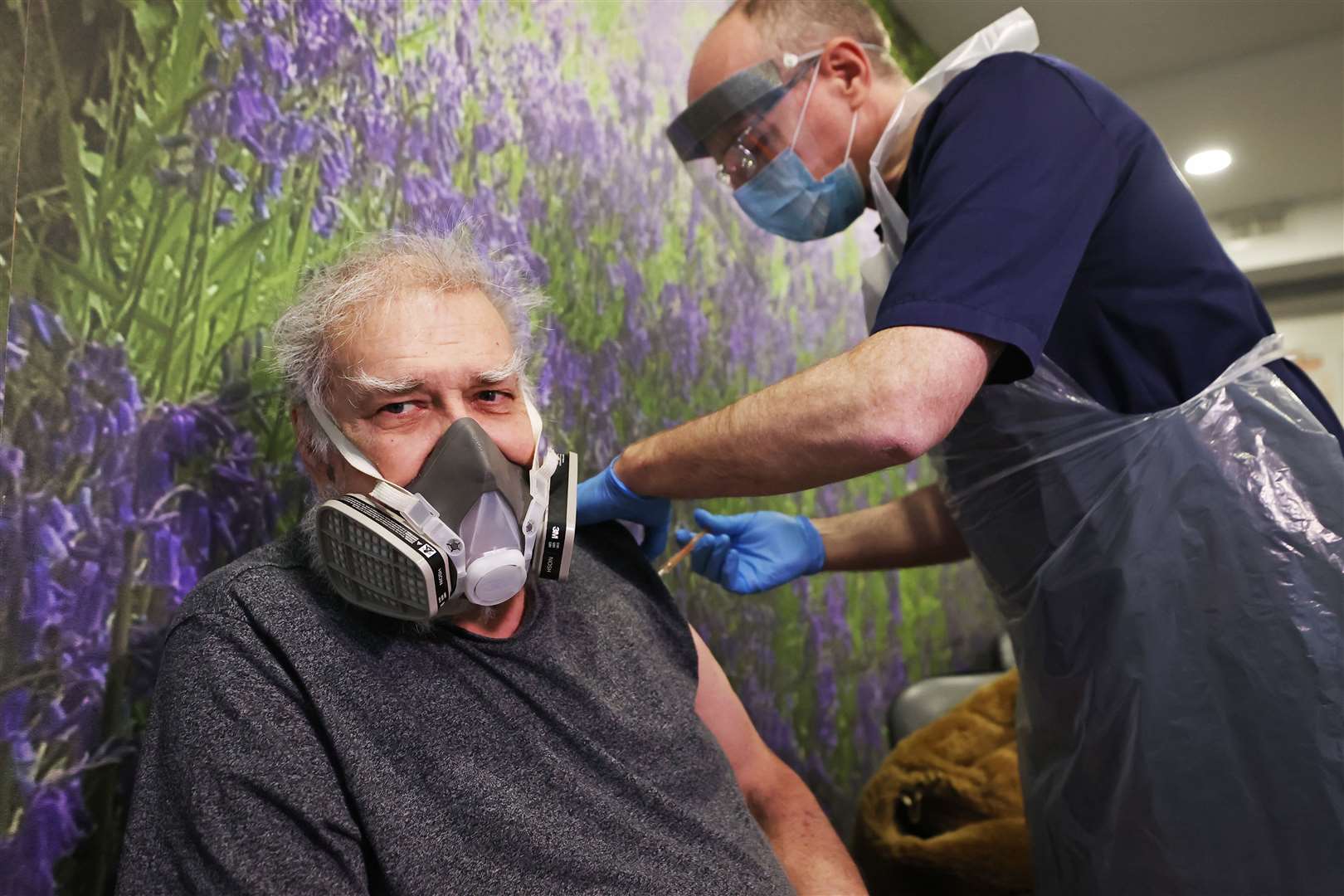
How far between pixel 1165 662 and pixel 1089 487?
9.5 inches

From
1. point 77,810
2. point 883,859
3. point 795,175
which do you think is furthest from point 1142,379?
point 77,810

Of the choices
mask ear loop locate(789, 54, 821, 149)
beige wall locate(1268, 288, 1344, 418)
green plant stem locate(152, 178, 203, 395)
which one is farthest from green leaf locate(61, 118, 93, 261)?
beige wall locate(1268, 288, 1344, 418)

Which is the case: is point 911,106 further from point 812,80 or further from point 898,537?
point 898,537

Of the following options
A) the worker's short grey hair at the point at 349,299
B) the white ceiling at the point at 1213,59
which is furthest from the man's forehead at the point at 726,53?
the white ceiling at the point at 1213,59

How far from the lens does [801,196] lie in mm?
1536

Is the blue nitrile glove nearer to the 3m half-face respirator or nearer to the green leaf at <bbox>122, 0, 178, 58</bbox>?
the 3m half-face respirator

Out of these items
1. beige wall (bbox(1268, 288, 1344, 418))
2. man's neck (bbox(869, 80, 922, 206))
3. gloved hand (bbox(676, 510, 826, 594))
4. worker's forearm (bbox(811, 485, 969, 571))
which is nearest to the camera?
man's neck (bbox(869, 80, 922, 206))

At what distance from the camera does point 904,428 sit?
1.02m

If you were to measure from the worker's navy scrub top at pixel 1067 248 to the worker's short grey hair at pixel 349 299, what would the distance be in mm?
545

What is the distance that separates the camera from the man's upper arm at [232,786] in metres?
0.87

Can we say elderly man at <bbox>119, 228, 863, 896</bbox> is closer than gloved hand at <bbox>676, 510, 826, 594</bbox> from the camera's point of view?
Yes

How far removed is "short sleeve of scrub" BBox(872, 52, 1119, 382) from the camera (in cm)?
104

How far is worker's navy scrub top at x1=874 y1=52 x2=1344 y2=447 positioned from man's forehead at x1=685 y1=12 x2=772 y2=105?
0.36 metres

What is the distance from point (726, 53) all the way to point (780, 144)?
0.58 ft
